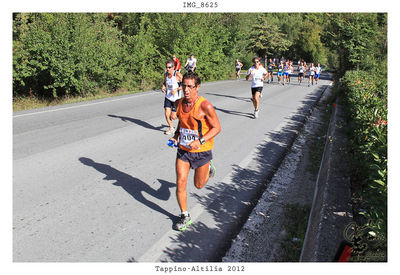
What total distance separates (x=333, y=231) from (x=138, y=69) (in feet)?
53.2

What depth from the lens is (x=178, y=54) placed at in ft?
67.4

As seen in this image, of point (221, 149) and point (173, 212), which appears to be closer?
point (173, 212)

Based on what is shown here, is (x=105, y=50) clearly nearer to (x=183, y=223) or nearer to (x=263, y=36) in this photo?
(x=183, y=223)

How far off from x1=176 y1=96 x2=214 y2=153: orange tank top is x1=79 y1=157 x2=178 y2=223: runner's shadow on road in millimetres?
1048

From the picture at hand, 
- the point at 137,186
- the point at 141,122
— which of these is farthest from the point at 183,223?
the point at 141,122

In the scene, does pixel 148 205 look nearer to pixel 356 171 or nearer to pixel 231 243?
pixel 231 243

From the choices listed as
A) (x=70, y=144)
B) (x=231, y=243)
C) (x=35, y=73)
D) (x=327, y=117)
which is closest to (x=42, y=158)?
(x=70, y=144)

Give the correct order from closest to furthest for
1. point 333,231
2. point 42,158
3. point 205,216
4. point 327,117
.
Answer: point 333,231, point 205,216, point 42,158, point 327,117

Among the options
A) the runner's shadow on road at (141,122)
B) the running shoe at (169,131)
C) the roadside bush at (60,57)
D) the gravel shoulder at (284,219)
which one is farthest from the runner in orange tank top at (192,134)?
the roadside bush at (60,57)

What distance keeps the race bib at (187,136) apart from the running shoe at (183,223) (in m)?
0.93

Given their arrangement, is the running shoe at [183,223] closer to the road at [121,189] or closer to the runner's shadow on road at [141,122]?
the road at [121,189]

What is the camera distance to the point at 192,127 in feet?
13.1

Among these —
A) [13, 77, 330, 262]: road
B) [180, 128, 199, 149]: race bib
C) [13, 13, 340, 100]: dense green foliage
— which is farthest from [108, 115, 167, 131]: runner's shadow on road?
[13, 13, 340, 100]: dense green foliage

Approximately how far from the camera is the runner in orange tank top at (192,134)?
389cm
